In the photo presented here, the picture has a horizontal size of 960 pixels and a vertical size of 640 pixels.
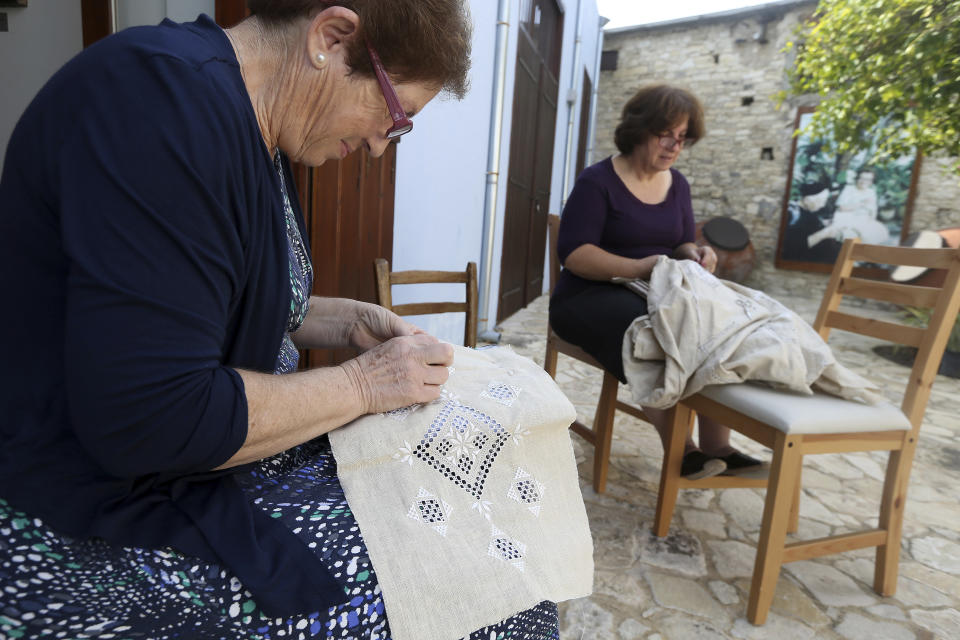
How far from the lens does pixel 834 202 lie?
980 centimetres

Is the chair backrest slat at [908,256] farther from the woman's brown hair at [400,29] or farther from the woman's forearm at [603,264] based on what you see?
the woman's brown hair at [400,29]

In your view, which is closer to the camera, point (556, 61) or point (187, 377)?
point (187, 377)

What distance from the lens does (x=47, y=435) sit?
2.26 feet

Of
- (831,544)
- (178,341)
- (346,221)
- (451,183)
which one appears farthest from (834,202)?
(178,341)

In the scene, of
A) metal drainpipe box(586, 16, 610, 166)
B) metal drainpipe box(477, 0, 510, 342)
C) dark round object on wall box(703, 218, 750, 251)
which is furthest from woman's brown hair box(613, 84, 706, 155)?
dark round object on wall box(703, 218, 750, 251)

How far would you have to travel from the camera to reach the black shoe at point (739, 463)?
216cm

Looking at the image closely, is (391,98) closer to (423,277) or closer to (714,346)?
(714,346)

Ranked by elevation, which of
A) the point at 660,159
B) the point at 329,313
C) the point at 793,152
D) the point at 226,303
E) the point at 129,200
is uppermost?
the point at 793,152

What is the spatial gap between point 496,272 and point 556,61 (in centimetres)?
322

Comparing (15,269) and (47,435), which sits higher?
(15,269)

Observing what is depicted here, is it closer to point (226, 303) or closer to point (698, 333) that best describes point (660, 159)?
point (698, 333)

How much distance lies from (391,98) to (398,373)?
0.43 m

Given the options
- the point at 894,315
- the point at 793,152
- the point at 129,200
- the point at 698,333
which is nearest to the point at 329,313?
the point at 129,200

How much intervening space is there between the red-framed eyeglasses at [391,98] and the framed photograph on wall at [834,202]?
1028cm
